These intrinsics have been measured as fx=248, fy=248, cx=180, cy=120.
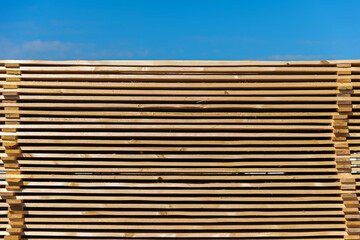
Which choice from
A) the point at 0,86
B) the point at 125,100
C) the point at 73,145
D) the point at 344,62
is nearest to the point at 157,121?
the point at 125,100

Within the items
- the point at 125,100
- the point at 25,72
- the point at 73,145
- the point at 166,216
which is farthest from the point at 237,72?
the point at 25,72

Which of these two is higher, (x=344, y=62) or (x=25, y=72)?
(x=344, y=62)

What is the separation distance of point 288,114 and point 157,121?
65.6 inches

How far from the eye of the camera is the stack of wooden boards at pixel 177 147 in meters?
3.13

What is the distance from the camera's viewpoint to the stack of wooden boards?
313 cm

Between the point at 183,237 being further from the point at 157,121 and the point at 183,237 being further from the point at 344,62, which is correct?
the point at 344,62

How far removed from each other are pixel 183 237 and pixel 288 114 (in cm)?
207

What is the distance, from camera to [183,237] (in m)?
3.20

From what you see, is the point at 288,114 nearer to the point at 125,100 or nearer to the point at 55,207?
the point at 125,100

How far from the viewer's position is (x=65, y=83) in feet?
10.3

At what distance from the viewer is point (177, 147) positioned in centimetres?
315

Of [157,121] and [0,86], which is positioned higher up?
[0,86]

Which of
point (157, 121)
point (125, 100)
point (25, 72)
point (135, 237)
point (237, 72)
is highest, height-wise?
point (237, 72)

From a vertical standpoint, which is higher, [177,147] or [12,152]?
[177,147]
